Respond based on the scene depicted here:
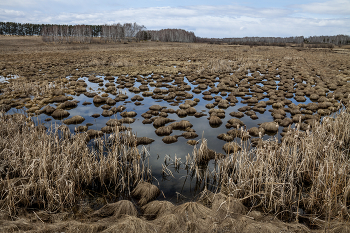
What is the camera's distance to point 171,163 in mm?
6582

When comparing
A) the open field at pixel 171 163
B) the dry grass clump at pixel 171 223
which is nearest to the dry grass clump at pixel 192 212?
the open field at pixel 171 163

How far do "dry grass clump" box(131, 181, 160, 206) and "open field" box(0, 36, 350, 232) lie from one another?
25 millimetres

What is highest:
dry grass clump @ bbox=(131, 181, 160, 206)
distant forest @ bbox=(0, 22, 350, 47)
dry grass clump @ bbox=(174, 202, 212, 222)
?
distant forest @ bbox=(0, 22, 350, 47)

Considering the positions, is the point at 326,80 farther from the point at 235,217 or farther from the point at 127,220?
the point at 127,220

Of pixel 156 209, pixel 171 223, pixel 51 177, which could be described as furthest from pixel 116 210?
pixel 51 177

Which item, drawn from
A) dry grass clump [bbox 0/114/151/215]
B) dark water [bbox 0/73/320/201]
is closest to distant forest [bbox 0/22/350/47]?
dark water [bbox 0/73/320/201]

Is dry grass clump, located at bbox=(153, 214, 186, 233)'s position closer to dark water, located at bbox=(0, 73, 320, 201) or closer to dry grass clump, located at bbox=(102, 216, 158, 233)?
dry grass clump, located at bbox=(102, 216, 158, 233)

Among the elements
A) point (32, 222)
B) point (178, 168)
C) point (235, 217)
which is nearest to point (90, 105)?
point (178, 168)

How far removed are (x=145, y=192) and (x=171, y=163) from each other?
1770 millimetres

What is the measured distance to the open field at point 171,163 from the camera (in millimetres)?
3973

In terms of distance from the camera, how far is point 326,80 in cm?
1752

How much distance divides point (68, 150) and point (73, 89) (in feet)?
36.5

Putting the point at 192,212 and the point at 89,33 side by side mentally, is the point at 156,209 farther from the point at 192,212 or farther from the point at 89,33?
the point at 89,33

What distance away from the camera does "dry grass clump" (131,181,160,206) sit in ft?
16.0
